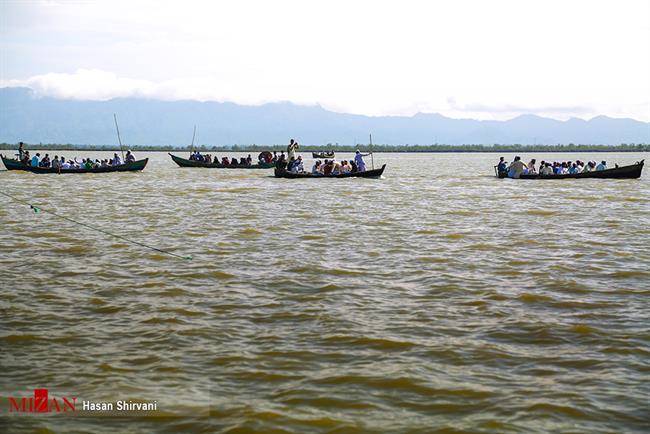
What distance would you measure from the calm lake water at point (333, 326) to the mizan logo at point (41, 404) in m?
0.13

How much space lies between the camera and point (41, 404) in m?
5.66

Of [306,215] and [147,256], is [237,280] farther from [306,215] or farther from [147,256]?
[306,215]

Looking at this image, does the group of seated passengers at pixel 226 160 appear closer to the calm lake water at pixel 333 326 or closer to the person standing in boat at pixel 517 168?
the person standing in boat at pixel 517 168

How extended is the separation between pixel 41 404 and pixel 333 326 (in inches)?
130

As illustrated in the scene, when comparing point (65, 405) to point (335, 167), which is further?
point (335, 167)

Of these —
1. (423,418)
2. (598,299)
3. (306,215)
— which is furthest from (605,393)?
(306,215)

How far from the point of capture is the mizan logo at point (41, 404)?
5.56 meters

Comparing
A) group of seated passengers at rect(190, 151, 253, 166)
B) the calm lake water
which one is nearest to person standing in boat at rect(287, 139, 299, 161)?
group of seated passengers at rect(190, 151, 253, 166)

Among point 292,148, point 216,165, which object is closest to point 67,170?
point 216,165

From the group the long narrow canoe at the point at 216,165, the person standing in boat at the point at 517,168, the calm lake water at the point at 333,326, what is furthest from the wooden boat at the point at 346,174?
the calm lake water at the point at 333,326

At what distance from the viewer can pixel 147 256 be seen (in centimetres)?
1253

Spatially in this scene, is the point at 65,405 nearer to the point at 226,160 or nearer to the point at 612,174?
the point at 612,174

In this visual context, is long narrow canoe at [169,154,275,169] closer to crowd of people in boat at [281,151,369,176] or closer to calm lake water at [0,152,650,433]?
crowd of people in boat at [281,151,369,176]

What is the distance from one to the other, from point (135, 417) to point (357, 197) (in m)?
21.5
